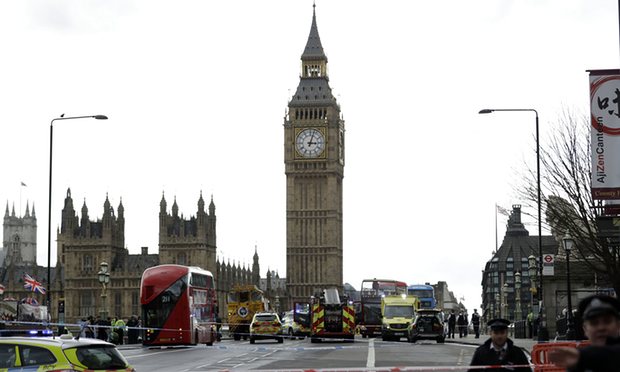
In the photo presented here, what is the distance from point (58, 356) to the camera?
47.4 ft

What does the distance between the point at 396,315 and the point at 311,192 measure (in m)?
96.7

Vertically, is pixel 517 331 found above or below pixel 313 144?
below

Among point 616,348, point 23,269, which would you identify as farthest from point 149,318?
point 23,269

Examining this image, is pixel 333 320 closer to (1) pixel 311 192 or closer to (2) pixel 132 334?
(2) pixel 132 334

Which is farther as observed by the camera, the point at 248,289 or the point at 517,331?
the point at 248,289

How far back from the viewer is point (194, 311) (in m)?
46.8

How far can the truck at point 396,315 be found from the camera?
59.4 meters

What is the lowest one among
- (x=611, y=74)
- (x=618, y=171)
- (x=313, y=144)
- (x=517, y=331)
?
(x=517, y=331)

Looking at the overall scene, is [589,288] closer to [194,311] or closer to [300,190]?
[194,311]

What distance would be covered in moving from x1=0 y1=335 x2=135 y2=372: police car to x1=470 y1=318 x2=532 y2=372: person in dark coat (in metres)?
5.96

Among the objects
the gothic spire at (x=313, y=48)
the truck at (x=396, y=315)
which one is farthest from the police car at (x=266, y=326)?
the gothic spire at (x=313, y=48)

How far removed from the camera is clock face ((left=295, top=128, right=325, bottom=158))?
15525cm

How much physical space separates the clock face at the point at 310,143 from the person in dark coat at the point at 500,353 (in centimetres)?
14525

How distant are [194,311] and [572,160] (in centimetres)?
1634
